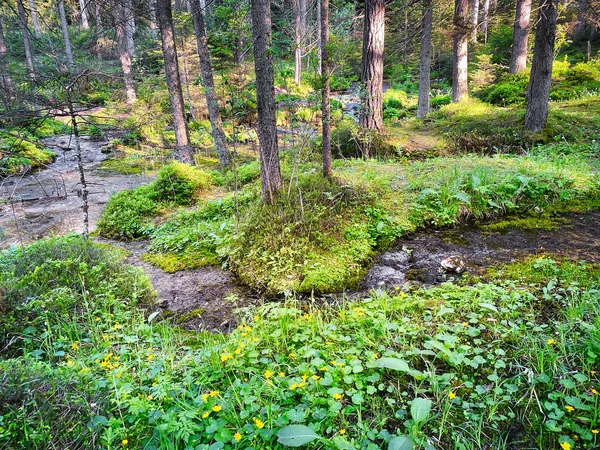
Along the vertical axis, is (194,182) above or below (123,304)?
above

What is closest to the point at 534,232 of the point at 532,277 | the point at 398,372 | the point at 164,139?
the point at 532,277

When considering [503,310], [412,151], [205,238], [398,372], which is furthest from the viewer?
[412,151]

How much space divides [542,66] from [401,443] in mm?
9171

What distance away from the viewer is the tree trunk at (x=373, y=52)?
8.03 m

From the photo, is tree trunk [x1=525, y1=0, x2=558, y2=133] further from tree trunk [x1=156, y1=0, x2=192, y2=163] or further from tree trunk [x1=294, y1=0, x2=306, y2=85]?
tree trunk [x1=156, y1=0, x2=192, y2=163]

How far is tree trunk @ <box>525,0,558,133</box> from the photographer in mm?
7602

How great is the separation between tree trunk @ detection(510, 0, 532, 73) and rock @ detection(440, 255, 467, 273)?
39.9ft

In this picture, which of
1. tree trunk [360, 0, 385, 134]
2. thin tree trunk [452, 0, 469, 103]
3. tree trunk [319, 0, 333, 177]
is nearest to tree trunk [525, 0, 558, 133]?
tree trunk [360, 0, 385, 134]

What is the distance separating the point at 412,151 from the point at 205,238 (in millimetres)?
5835

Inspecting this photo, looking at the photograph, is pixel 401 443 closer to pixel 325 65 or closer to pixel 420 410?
pixel 420 410

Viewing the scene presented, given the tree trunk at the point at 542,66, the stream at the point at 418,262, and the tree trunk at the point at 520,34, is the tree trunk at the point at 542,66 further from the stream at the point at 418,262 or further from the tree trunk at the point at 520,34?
the tree trunk at the point at 520,34

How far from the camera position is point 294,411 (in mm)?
2133

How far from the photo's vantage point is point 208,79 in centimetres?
970

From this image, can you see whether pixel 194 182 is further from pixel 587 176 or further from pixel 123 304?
pixel 587 176
